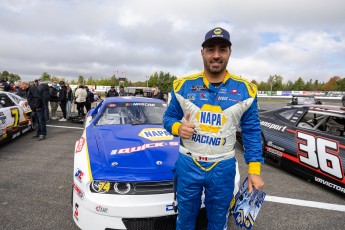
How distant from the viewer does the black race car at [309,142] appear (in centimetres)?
352

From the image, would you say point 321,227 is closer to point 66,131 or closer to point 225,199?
point 225,199

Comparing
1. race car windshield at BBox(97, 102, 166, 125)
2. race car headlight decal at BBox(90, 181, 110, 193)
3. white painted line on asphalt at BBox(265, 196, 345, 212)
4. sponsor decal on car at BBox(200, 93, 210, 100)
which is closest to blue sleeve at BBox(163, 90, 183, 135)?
sponsor decal on car at BBox(200, 93, 210, 100)

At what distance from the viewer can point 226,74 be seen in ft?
6.21

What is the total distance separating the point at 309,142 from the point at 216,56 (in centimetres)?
294

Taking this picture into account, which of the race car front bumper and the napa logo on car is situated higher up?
the napa logo on car

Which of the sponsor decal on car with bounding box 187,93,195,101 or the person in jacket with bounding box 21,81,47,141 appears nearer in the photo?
the sponsor decal on car with bounding box 187,93,195,101

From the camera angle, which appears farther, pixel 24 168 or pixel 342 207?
pixel 24 168

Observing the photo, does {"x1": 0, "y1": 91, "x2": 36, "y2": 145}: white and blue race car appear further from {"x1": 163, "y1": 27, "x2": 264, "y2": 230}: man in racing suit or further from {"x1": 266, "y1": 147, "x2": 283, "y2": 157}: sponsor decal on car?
{"x1": 266, "y1": 147, "x2": 283, "y2": 157}: sponsor decal on car

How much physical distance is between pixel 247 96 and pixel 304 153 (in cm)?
268

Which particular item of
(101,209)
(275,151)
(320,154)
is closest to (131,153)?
(101,209)

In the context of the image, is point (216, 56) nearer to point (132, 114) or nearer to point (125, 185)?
point (125, 185)

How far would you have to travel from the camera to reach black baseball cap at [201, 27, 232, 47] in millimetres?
1739

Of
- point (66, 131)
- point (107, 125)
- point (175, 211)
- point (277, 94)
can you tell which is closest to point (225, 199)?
point (175, 211)

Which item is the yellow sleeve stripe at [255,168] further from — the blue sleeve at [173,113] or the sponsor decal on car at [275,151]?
the sponsor decal on car at [275,151]
